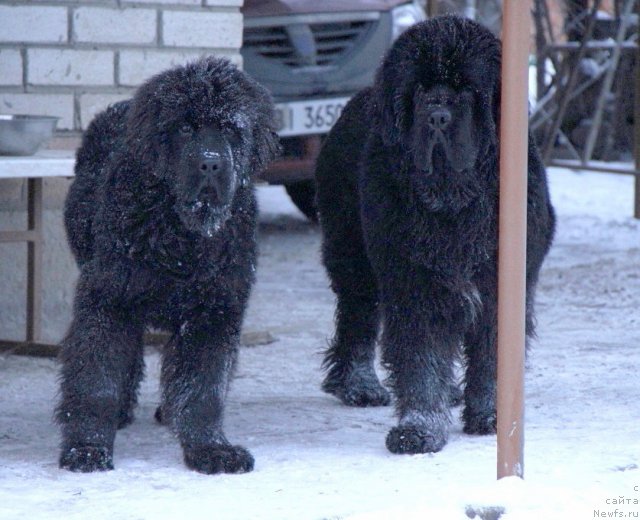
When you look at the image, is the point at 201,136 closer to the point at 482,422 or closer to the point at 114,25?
the point at 482,422

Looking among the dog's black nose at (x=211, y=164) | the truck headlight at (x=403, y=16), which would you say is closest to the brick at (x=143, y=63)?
the dog's black nose at (x=211, y=164)

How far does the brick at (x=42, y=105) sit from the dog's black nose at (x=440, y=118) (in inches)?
111

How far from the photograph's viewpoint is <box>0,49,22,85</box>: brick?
20.2 ft

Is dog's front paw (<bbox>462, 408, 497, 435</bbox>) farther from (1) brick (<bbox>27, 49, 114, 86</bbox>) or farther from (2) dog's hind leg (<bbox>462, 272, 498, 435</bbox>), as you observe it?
(1) brick (<bbox>27, 49, 114, 86</bbox>)

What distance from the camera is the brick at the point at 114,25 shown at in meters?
6.29

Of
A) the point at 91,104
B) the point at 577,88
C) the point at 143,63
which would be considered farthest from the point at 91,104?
the point at 577,88

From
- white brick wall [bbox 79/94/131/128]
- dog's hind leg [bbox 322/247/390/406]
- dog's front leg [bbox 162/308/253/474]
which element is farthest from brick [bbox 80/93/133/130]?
dog's front leg [bbox 162/308/253/474]

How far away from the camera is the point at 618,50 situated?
35.5ft

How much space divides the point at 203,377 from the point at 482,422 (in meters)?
1.07

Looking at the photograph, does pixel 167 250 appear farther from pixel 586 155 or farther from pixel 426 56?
pixel 586 155

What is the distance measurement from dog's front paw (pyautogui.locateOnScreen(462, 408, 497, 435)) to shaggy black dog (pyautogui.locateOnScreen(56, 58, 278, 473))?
2.98ft

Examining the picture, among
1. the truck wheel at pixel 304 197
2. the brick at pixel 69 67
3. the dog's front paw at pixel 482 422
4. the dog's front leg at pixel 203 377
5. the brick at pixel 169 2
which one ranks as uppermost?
the brick at pixel 169 2

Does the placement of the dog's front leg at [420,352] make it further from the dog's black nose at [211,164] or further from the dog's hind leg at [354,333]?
the dog's black nose at [211,164]

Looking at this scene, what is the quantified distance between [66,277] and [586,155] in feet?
Answer: 18.1
